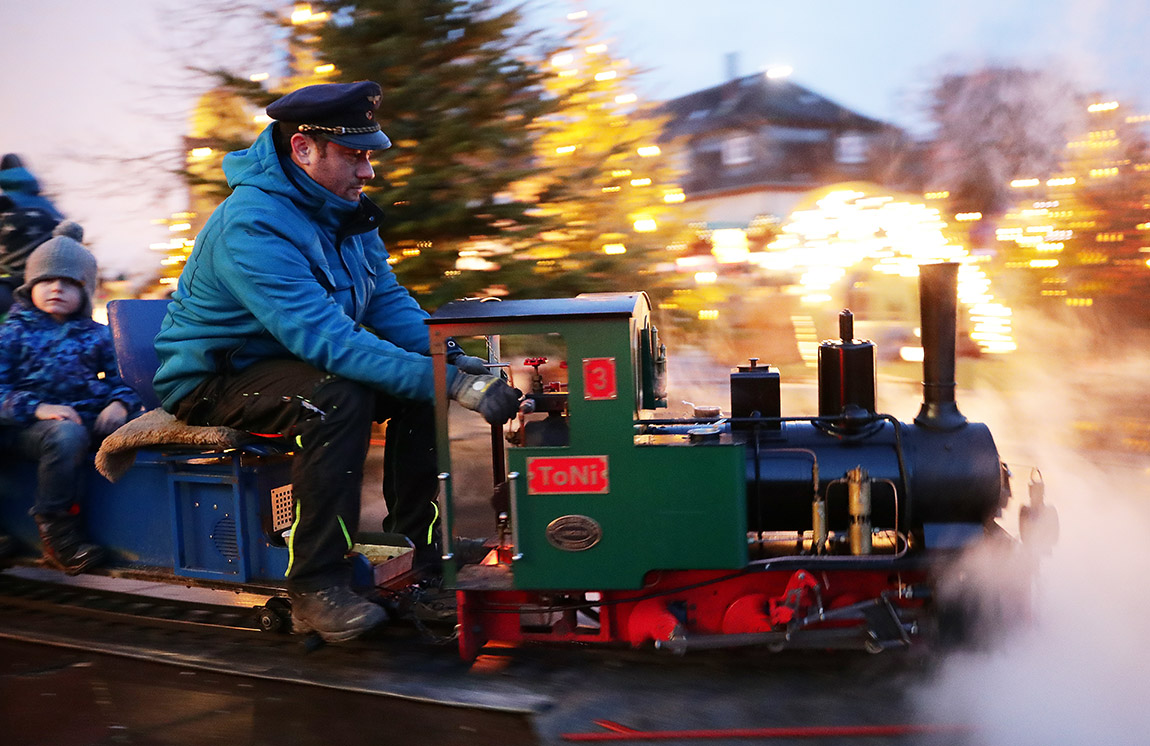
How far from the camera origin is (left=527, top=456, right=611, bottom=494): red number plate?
11.2 ft

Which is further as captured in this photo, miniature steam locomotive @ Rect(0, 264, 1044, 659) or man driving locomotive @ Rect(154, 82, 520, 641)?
man driving locomotive @ Rect(154, 82, 520, 641)

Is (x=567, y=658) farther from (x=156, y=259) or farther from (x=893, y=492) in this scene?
(x=156, y=259)

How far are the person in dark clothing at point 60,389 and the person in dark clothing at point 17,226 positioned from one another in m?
1.15

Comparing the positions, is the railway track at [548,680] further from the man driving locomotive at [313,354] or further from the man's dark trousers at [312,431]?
the man's dark trousers at [312,431]

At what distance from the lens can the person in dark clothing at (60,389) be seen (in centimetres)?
464

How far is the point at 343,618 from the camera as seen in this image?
12.5 ft

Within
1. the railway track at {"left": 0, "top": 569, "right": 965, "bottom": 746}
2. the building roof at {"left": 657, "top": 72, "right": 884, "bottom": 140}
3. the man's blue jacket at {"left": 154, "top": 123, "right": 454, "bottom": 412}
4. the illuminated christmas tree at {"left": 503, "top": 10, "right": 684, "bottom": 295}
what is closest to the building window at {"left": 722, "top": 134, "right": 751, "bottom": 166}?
the building roof at {"left": 657, "top": 72, "right": 884, "bottom": 140}

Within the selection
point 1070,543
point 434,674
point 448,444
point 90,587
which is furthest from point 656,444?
point 90,587

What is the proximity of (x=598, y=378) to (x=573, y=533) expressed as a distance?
599mm

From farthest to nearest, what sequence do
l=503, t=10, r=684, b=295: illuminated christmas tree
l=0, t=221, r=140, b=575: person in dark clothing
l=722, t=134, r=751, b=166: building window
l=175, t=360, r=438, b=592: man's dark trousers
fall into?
l=722, t=134, r=751, b=166: building window < l=503, t=10, r=684, b=295: illuminated christmas tree < l=0, t=221, r=140, b=575: person in dark clothing < l=175, t=360, r=438, b=592: man's dark trousers

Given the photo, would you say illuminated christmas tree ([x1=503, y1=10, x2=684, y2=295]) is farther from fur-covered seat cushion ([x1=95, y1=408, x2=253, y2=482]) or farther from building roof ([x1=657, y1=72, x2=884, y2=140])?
building roof ([x1=657, y1=72, x2=884, y2=140])

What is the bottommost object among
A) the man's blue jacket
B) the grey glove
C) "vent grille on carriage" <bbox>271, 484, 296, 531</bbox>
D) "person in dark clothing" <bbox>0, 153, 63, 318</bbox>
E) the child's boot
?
the child's boot

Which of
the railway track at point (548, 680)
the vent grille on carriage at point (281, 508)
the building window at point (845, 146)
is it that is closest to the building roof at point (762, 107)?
the building window at point (845, 146)

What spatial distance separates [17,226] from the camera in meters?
6.11
